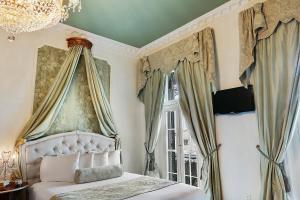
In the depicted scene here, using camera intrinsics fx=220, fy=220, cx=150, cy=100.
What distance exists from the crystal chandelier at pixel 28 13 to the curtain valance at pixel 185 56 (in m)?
2.00

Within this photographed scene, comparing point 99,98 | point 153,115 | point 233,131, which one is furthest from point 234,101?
point 99,98

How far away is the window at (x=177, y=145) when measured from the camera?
372 centimetres

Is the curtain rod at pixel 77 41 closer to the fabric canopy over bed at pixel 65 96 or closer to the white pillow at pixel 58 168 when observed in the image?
the fabric canopy over bed at pixel 65 96

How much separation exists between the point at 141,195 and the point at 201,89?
6.05 feet

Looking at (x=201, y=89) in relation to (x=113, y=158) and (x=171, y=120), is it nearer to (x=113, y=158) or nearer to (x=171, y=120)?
(x=171, y=120)

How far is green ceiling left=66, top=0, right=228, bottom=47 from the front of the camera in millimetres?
3236

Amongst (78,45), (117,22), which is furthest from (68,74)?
(117,22)

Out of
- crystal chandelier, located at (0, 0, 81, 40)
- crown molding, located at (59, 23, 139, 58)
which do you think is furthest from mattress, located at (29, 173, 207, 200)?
crown molding, located at (59, 23, 139, 58)

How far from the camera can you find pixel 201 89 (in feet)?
11.2

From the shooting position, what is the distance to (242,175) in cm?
294

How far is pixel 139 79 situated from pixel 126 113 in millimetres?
769

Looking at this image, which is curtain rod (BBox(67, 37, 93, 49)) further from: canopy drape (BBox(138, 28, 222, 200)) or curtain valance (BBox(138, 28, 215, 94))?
canopy drape (BBox(138, 28, 222, 200))

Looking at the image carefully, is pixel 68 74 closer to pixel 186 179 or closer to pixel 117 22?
pixel 117 22

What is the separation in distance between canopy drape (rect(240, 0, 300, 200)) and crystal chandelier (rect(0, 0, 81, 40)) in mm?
2239
